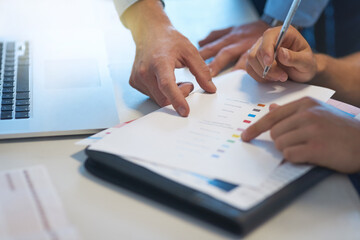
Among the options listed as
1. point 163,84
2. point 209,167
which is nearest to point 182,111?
point 163,84

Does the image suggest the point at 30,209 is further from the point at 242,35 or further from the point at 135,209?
the point at 242,35

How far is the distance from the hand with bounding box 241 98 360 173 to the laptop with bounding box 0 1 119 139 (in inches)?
13.1

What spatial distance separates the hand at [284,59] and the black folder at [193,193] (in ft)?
1.00

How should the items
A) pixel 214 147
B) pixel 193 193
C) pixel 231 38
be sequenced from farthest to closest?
1. pixel 231 38
2. pixel 214 147
3. pixel 193 193

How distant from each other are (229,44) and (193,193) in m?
0.76

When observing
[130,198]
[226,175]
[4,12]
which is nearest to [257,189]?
[226,175]

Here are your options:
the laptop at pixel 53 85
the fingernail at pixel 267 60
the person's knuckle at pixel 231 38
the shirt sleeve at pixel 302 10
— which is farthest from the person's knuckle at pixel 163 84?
the shirt sleeve at pixel 302 10

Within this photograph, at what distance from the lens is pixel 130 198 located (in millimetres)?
626

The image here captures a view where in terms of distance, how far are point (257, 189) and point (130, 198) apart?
190mm

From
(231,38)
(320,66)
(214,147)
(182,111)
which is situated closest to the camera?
(214,147)

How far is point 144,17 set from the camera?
1050 millimetres

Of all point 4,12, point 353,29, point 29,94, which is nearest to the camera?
point 29,94

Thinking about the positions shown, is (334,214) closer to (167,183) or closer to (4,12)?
(167,183)

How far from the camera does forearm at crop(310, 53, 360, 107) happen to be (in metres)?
1.05
